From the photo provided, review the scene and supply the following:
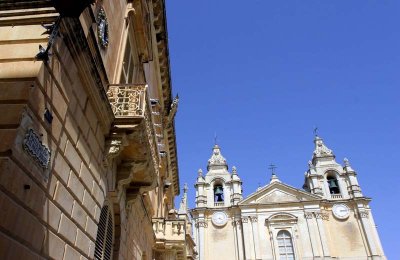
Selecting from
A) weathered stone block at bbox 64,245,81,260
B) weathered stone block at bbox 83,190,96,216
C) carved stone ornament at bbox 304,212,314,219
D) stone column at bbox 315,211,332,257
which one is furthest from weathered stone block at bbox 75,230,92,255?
carved stone ornament at bbox 304,212,314,219

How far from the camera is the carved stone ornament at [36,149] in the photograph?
4223 millimetres

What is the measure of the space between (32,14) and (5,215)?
3149 millimetres

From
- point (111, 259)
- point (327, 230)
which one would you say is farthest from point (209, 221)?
point (111, 259)

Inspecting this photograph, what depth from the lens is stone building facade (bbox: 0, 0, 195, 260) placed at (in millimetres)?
4129

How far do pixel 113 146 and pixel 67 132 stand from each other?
1690mm

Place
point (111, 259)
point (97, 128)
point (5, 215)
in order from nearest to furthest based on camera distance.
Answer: point (5, 215), point (97, 128), point (111, 259)

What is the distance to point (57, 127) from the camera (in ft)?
16.3

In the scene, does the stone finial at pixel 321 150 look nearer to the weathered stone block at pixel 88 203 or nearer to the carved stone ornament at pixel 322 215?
the carved stone ornament at pixel 322 215

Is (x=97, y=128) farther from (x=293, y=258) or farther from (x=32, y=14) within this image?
(x=293, y=258)

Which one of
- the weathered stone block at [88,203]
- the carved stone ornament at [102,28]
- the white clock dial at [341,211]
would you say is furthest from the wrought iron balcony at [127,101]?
the white clock dial at [341,211]

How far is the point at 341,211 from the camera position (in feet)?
122

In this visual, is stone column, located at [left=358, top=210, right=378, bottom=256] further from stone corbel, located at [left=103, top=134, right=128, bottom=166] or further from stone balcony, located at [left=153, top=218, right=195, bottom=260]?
stone corbel, located at [left=103, top=134, right=128, bottom=166]

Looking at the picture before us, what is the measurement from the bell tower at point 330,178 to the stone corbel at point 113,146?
1418 inches

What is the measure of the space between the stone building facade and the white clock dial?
33.0m
